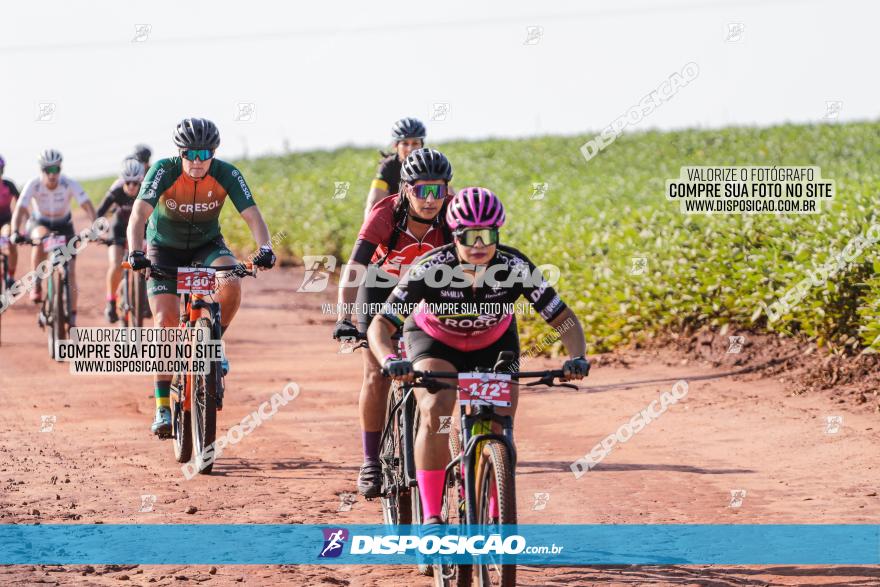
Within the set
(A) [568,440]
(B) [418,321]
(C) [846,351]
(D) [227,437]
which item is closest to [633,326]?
(C) [846,351]

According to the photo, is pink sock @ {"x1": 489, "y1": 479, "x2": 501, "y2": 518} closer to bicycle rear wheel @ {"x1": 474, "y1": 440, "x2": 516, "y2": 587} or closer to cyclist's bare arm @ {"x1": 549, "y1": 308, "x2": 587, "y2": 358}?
bicycle rear wheel @ {"x1": 474, "y1": 440, "x2": 516, "y2": 587}

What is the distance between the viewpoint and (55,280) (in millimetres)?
14945

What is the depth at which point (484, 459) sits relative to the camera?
212 inches

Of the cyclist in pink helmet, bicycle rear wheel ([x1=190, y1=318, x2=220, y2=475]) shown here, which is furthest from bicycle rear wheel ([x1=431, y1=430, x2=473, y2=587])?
bicycle rear wheel ([x1=190, y1=318, x2=220, y2=475])

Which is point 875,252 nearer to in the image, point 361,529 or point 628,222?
point 628,222

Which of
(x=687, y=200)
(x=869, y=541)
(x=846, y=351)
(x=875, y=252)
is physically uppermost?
(x=687, y=200)

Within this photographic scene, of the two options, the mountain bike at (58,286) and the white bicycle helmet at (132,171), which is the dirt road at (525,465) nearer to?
the mountain bike at (58,286)

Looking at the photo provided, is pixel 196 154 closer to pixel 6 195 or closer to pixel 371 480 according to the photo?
pixel 371 480

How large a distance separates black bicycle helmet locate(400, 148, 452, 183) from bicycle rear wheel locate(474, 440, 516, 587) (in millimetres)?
2008

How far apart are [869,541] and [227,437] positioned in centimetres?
570

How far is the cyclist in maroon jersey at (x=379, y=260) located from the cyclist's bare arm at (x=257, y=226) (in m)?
1.79

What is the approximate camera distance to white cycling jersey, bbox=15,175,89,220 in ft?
50.1

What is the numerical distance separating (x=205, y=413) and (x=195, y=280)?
1043 mm

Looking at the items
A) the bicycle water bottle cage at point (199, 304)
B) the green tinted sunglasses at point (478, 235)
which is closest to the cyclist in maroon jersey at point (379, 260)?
the green tinted sunglasses at point (478, 235)
